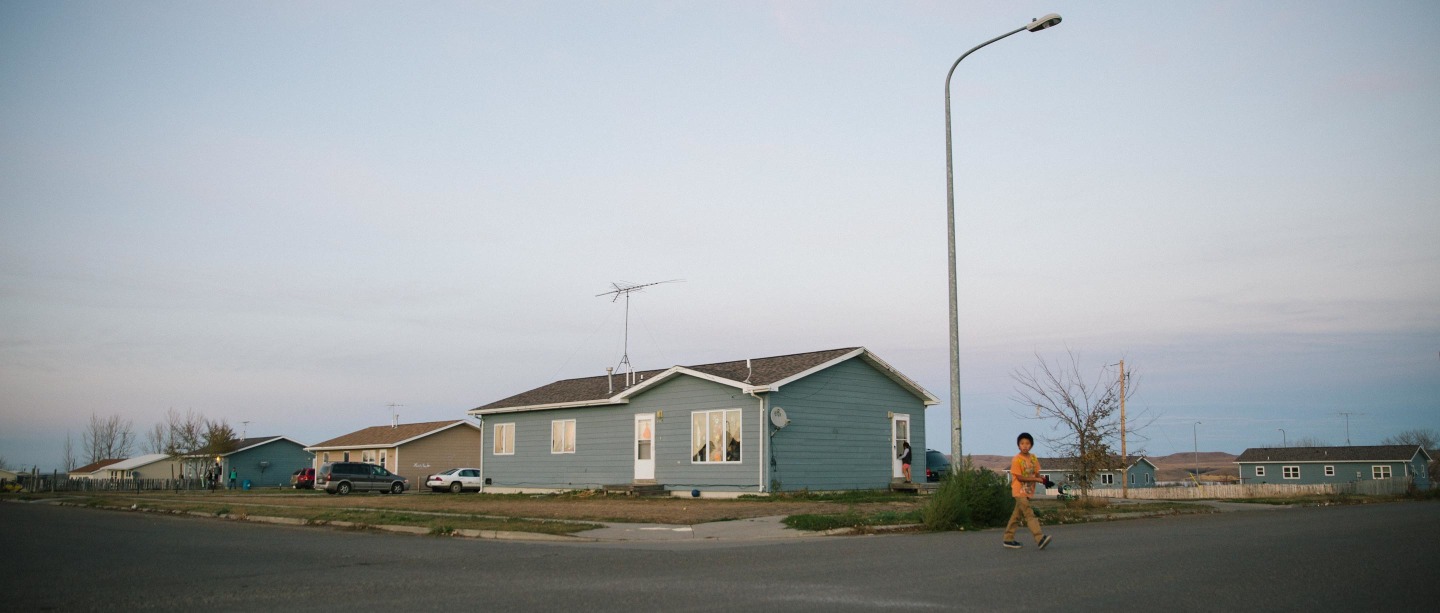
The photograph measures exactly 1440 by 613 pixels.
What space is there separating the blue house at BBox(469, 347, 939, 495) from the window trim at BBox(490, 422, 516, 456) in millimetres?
2381

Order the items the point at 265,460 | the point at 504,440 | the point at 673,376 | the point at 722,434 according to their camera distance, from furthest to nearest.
→ 1. the point at 265,460
2. the point at 504,440
3. the point at 673,376
4. the point at 722,434

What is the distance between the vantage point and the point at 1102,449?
22.1 meters

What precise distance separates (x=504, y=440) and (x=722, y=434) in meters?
12.6

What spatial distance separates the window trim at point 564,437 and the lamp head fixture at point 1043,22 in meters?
23.5

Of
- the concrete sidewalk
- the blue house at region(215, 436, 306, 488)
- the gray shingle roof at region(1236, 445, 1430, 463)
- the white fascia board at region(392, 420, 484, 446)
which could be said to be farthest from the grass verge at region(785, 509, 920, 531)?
the gray shingle roof at region(1236, 445, 1430, 463)

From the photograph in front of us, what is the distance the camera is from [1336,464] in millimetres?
77812

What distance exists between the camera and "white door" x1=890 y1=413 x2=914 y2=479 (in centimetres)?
3231

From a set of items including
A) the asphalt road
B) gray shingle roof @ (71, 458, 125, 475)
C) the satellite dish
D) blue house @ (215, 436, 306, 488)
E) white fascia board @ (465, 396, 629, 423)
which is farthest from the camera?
gray shingle roof @ (71, 458, 125, 475)

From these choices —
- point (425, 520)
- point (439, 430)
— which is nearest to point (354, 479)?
point (439, 430)

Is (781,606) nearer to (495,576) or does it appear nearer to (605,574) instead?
(605,574)

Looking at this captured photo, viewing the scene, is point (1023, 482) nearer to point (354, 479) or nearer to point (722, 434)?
point (722, 434)

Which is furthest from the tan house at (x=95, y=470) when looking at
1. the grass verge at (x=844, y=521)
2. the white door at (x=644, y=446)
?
the grass verge at (x=844, y=521)

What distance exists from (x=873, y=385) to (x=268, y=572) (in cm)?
2342

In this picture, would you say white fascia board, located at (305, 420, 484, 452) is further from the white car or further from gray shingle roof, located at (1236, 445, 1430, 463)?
gray shingle roof, located at (1236, 445, 1430, 463)
